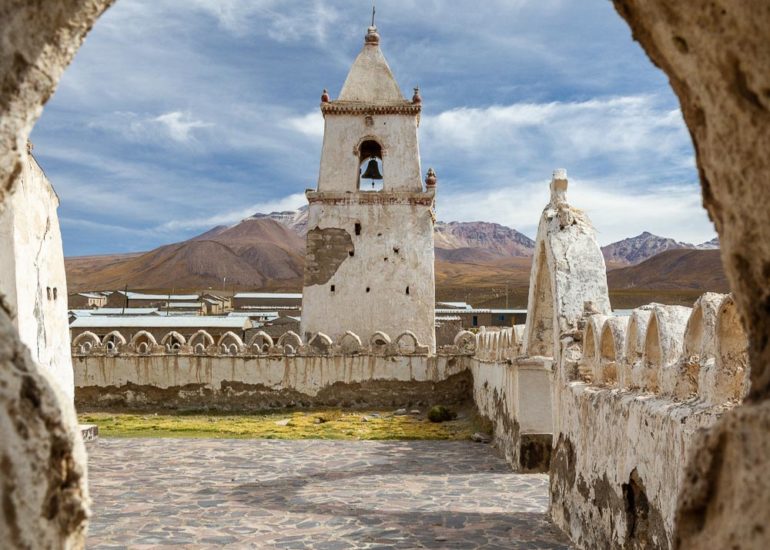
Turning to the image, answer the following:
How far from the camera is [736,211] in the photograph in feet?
5.84

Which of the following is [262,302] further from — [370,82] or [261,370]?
[261,370]

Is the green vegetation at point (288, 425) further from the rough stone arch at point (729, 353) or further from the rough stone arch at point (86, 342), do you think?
the rough stone arch at point (729, 353)

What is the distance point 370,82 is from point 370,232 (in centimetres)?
470

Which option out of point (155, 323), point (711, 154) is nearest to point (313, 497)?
point (711, 154)

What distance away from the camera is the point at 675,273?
342ft

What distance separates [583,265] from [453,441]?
20.0 feet

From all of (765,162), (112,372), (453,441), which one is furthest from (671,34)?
(112,372)

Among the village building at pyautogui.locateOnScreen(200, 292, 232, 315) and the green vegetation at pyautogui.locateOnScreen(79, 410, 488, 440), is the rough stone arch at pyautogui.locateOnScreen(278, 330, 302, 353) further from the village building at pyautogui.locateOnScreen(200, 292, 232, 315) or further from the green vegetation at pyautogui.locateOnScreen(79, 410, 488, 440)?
the village building at pyautogui.locateOnScreen(200, 292, 232, 315)

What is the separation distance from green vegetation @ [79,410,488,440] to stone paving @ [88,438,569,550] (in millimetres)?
1062

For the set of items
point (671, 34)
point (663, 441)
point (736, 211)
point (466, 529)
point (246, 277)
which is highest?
point (246, 277)

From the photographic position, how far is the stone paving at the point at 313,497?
691 cm

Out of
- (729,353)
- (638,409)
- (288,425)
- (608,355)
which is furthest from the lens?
(288,425)

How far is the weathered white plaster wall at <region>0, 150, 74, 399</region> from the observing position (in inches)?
336

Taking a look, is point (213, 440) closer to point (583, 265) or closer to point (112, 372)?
point (112, 372)
